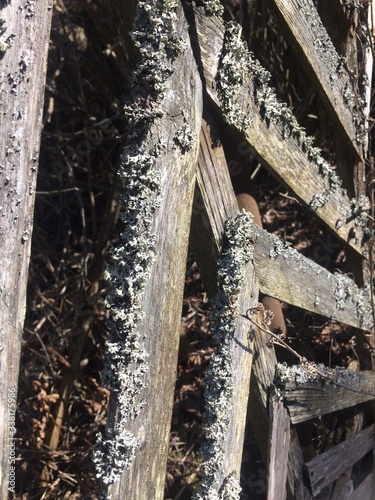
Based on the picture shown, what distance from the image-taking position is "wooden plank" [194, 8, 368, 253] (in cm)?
133

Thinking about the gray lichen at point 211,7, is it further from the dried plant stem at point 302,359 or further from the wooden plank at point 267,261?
the dried plant stem at point 302,359

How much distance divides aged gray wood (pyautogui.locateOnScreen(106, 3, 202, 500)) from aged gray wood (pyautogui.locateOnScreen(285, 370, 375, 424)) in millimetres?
589

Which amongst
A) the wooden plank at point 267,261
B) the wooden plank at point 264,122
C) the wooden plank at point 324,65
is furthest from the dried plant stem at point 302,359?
the wooden plank at point 324,65

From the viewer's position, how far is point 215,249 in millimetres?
1462

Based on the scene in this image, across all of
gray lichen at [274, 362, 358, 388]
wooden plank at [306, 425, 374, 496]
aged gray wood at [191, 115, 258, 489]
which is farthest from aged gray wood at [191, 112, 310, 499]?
wooden plank at [306, 425, 374, 496]

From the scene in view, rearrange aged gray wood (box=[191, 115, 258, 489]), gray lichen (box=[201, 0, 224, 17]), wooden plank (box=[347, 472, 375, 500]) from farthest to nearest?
wooden plank (box=[347, 472, 375, 500]) < aged gray wood (box=[191, 115, 258, 489]) < gray lichen (box=[201, 0, 224, 17])

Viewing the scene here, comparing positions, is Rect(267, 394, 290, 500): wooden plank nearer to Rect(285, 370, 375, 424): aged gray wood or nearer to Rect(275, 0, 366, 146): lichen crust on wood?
Rect(285, 370, 375, 424): aged gray wood

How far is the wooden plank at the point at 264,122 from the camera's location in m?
1.33

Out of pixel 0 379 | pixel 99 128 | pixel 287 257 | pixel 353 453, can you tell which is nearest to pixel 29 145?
pixel 0 379

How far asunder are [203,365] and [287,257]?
55.2 inches

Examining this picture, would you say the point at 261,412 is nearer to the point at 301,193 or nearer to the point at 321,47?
the point at 301,193

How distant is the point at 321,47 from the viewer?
72.3 inches

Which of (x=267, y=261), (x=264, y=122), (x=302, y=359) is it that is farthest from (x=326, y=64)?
(x=302, y=359)

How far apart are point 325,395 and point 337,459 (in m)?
0.28
